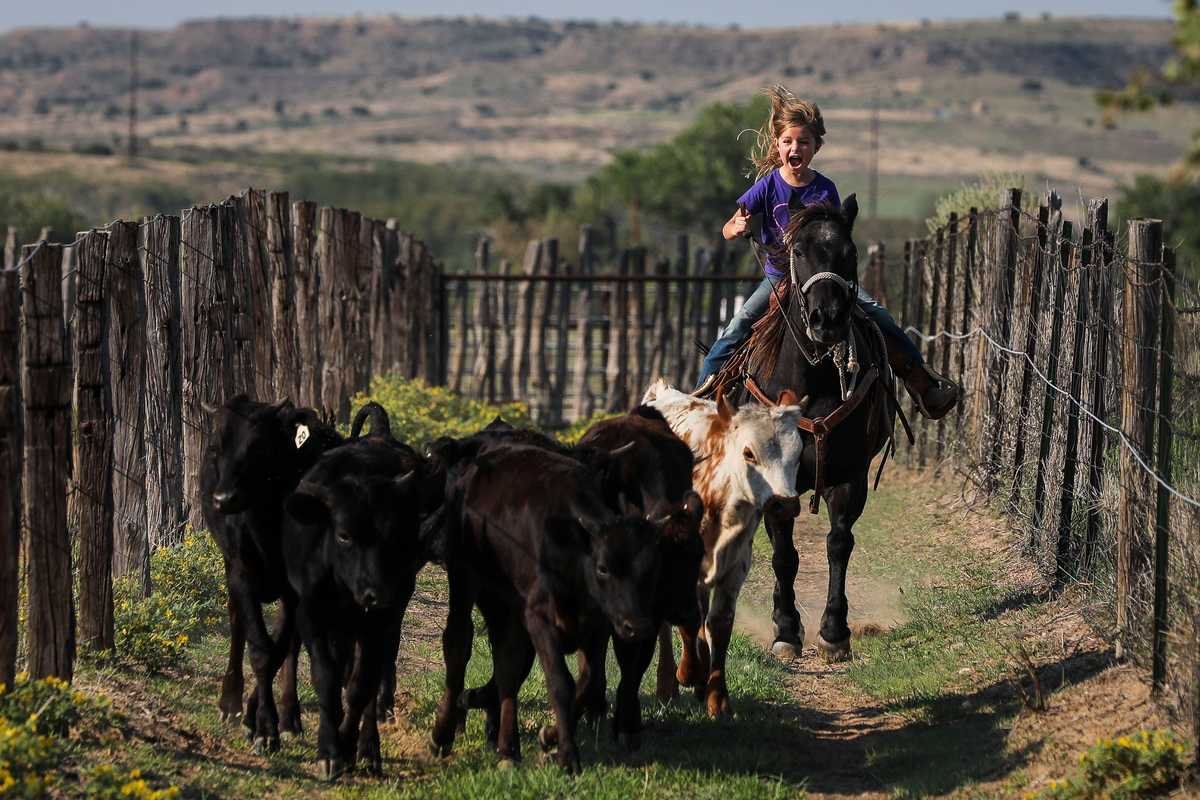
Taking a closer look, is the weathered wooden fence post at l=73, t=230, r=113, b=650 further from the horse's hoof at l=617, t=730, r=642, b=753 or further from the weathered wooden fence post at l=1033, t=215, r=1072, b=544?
the weathered wooden fence post at l=1033, t=215, r=1072, b=544

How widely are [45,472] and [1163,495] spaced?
4671 mm

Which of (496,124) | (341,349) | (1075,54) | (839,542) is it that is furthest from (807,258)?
(1075,54)

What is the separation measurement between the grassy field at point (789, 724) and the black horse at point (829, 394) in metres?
0.34

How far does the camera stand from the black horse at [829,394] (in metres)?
9.20

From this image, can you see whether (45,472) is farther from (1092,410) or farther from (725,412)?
(1092,410)

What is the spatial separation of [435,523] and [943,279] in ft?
32.6

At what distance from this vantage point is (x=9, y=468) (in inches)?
259

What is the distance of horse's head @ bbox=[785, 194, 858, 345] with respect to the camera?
354 inches

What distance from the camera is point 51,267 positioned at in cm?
718

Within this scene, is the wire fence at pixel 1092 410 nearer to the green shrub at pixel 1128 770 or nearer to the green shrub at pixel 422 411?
the green shrub at pixel 1128 770

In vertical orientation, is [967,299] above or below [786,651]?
above

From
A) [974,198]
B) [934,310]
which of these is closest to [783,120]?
[934,310]

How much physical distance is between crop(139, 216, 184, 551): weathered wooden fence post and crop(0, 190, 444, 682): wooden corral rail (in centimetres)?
1

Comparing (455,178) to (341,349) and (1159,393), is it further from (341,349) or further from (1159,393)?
(1159,393)
